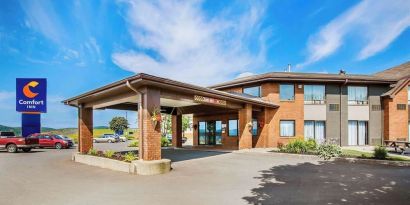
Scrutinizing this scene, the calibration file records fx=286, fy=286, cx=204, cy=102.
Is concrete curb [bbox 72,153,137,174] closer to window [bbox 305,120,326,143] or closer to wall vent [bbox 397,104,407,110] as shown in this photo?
window [bbox 305,120,326,143]

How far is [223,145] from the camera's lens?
2472 cm

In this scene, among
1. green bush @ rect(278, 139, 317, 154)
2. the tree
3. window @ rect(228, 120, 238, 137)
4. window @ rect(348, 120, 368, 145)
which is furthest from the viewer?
the tree

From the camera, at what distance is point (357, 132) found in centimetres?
2480

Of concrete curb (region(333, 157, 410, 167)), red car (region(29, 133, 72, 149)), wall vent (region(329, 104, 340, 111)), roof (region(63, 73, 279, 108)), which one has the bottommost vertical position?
red car (region(29, 133, 72, 149))

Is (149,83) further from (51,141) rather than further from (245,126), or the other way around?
(51,141)

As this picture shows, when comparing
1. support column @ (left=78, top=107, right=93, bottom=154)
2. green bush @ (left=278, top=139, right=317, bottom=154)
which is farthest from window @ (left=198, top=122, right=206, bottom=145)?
support column @ (left=78, top=107, right=93, bottom=154)

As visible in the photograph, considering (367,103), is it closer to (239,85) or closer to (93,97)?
(239,85)

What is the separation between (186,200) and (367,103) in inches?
896

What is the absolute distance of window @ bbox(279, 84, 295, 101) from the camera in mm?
23656

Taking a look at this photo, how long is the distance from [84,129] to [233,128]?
11.8 m

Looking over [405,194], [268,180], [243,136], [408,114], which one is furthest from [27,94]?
[408,114]

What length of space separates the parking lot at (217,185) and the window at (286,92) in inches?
422

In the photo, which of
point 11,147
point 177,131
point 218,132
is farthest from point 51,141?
point 218,132

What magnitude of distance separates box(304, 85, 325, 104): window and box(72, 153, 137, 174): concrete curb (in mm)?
16850
